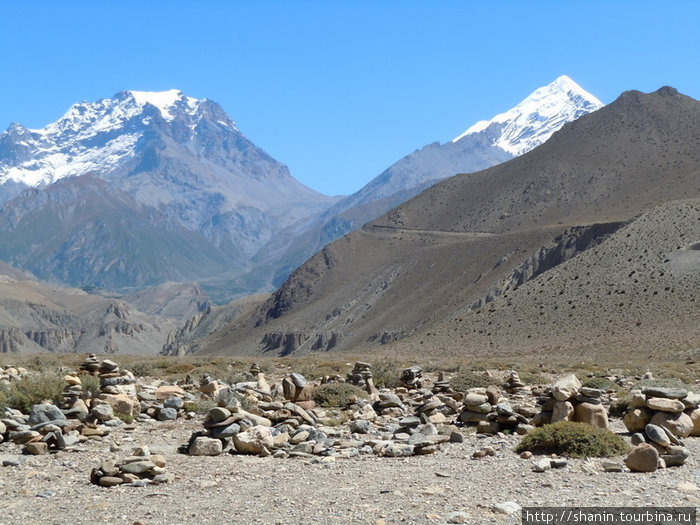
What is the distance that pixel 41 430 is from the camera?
1894 cm

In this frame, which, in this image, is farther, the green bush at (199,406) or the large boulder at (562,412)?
the green bush at (199,406)

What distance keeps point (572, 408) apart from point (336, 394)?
8683 mm

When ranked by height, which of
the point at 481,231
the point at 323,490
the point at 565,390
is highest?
the point at 481,231

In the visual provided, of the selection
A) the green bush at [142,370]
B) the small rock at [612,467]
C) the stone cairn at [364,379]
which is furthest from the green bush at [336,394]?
the green bush at [142,370]

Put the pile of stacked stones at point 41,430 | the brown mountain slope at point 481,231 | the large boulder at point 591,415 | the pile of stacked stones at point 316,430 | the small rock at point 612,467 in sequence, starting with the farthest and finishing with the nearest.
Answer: the brown mountain slope at point 481,231, the large boulder at point 591,415, the pile of stacked stones at point 41,430, the pile of stacked stones at point 316,430, the small rock at point 612,467

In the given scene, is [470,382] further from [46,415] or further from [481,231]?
[481,231]

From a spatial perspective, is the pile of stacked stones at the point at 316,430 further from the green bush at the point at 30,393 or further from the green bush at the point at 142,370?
the green bush at the point at 142,370

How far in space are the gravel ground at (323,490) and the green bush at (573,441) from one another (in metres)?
0.57

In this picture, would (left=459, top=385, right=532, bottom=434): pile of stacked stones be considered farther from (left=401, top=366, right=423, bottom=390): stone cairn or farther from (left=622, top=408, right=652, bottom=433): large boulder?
(left=401, top=366, right=423, bottom=390): stone cairn

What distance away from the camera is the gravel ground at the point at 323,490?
43.0ft

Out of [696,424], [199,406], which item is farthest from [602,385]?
[199,406]

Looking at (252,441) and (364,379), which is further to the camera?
(364,379)

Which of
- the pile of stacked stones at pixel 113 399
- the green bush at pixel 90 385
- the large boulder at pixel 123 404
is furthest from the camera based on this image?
the green bush at pixel 90 385

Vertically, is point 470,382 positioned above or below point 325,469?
above
